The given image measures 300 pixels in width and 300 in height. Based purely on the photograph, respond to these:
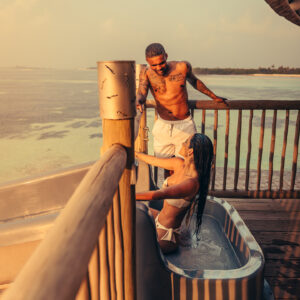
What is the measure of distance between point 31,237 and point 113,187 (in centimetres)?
74

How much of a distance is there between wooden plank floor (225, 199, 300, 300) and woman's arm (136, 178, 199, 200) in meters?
1.06

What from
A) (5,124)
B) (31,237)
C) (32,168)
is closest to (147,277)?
(31,237)

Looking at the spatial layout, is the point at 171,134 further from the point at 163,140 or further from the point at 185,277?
the point at 185,277

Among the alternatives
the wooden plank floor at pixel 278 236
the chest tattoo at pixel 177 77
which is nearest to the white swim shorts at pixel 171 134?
the chest tattoo at pixel 177 77

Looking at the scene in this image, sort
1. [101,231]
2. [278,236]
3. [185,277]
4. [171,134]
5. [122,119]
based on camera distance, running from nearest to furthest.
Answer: [101,231] → [122,119] → [185,277] → [278,236] → [171,134]

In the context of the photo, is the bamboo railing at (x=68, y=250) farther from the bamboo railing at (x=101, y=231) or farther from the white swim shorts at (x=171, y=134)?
the white swim shorts at (x=171, y=134)

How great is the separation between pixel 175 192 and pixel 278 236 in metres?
1.70

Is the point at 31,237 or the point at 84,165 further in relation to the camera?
the point at 84,165

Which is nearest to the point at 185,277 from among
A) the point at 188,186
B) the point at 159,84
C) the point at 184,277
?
the point at 184,277

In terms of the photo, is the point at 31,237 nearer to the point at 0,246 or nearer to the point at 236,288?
the point at 0,246

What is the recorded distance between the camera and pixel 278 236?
2.99 metres

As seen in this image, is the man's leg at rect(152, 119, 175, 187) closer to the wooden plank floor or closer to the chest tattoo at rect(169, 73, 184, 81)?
the chest tattoo at rect(169, 73, 184, 81)

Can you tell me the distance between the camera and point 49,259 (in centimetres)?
43

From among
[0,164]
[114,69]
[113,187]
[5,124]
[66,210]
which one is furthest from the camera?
[5,124]
